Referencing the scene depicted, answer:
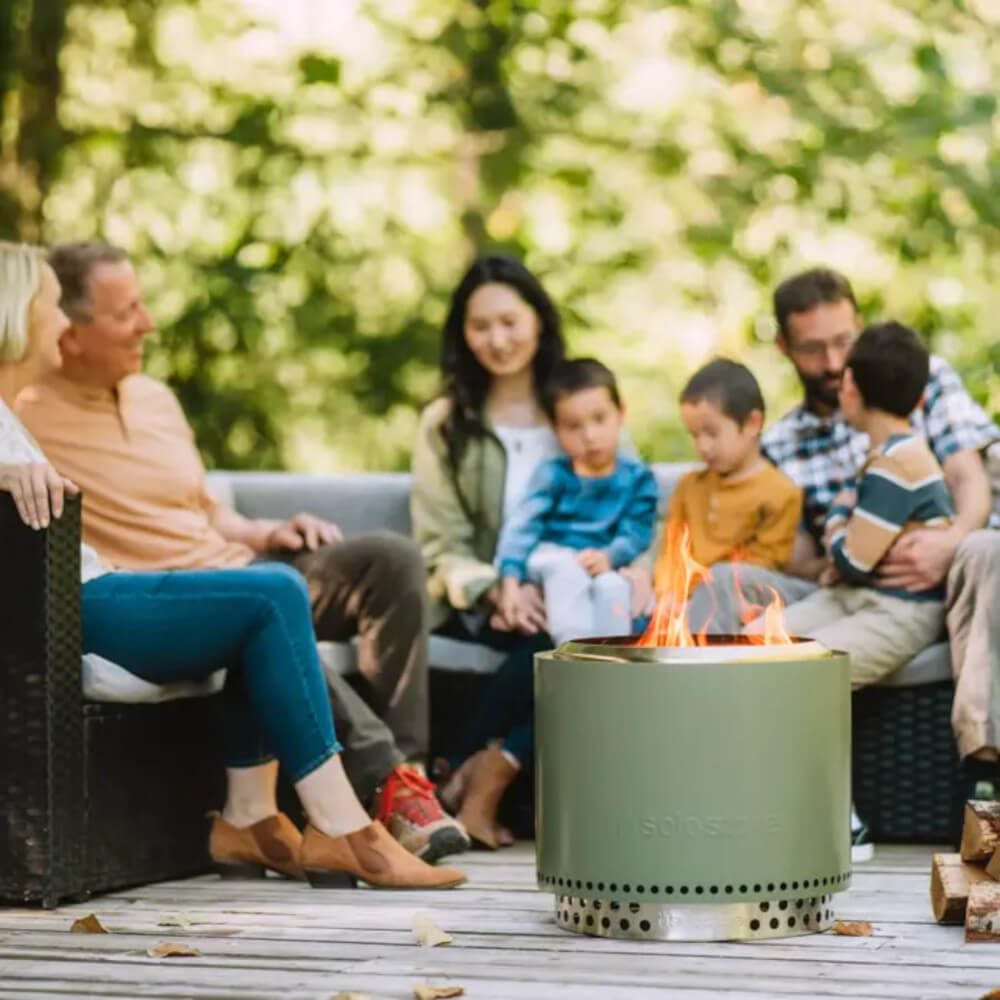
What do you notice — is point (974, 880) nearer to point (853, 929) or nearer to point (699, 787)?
point (853, 929)

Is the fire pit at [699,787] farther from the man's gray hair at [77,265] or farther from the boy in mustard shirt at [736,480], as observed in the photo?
the man's gray hair at [77,265]

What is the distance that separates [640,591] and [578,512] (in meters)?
0.28

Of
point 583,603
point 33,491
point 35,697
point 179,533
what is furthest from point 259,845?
point 583,603

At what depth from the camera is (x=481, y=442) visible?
474 centimetres

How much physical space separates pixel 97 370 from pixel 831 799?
187 cm

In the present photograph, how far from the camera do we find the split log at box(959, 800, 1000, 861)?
3.20m

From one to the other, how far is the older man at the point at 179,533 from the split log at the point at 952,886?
1.02m

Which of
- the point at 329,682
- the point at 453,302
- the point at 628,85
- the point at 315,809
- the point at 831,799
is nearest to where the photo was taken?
the point at 831,799

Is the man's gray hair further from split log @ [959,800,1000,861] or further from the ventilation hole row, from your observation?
split log @ [959,800,1000,861]

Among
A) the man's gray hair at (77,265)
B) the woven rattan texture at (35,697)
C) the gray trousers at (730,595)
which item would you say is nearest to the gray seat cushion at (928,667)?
the gray trousers at (730,595)

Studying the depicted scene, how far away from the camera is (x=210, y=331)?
8.10 meters

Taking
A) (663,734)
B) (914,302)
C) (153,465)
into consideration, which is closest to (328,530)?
(153,465)

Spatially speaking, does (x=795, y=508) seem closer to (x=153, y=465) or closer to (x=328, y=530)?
(x=328, y=530)

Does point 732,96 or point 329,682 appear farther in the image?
point 732,96
